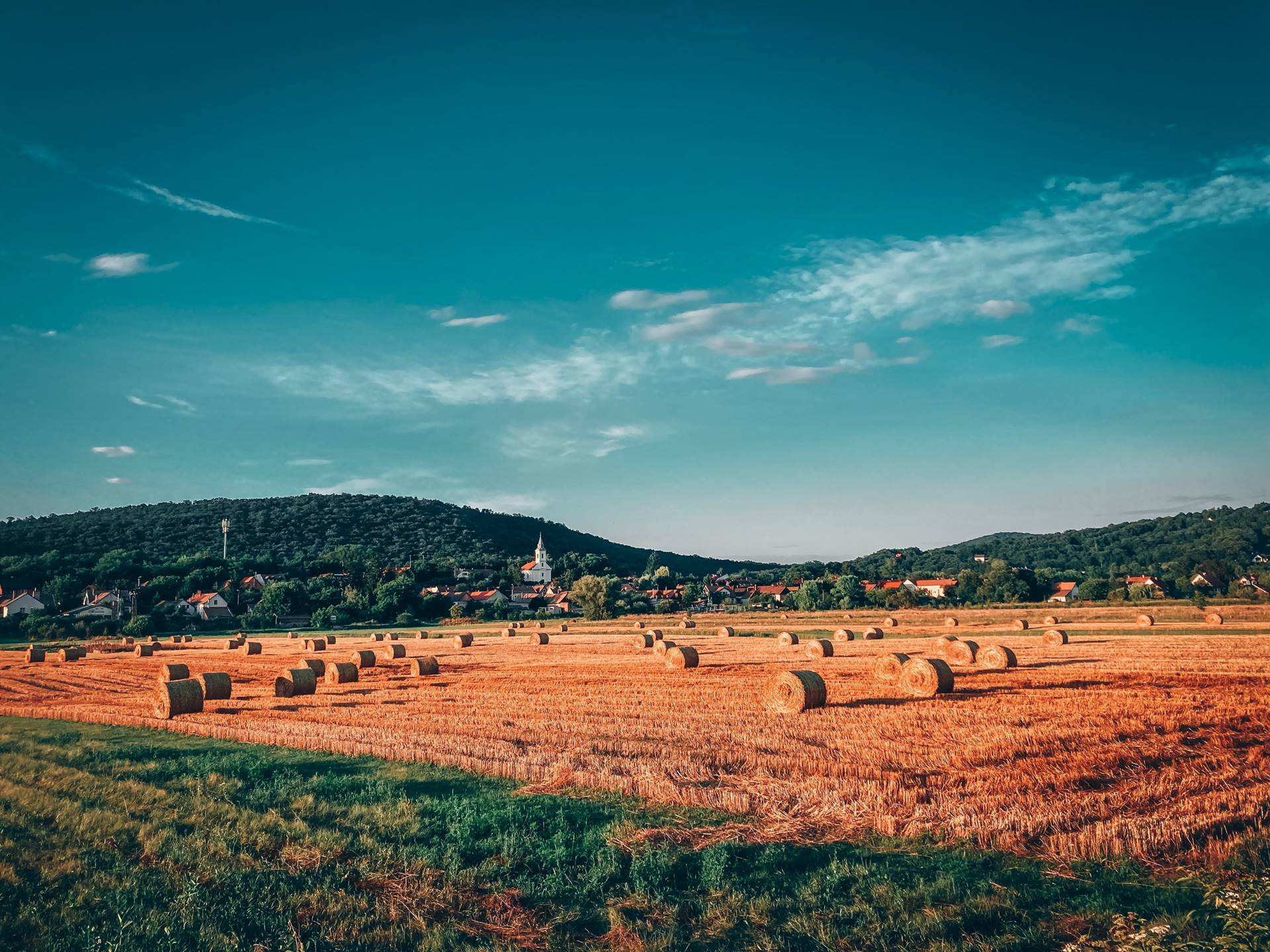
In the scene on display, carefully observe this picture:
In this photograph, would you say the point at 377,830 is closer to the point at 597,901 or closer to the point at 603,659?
the point at 597,901

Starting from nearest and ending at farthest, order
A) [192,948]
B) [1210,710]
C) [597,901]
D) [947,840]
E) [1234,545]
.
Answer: [192,948] < [597,901] < [947,840] < [1210,710] < [1234,545]

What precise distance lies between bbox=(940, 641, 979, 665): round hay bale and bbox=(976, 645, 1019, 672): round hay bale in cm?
30

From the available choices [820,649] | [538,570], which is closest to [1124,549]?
[538,570]

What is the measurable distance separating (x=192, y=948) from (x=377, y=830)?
2.94 meters

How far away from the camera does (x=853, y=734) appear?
13.8 meters

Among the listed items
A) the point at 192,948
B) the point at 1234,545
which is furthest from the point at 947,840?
the point at 1234,545

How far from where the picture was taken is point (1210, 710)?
50.5ft

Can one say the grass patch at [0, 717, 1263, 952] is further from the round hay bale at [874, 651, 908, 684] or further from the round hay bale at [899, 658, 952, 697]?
the round hay bale at [874, 651, 908, 684]

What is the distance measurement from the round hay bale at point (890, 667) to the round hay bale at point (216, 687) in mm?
17035

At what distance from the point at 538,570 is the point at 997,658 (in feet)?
384

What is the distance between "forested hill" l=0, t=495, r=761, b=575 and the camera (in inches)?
4245

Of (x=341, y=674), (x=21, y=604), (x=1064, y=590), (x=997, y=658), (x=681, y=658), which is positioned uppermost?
(x=21, y=604)

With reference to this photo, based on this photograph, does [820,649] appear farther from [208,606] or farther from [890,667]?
[208,606]

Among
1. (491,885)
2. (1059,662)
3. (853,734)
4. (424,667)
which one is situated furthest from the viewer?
(424,667)
